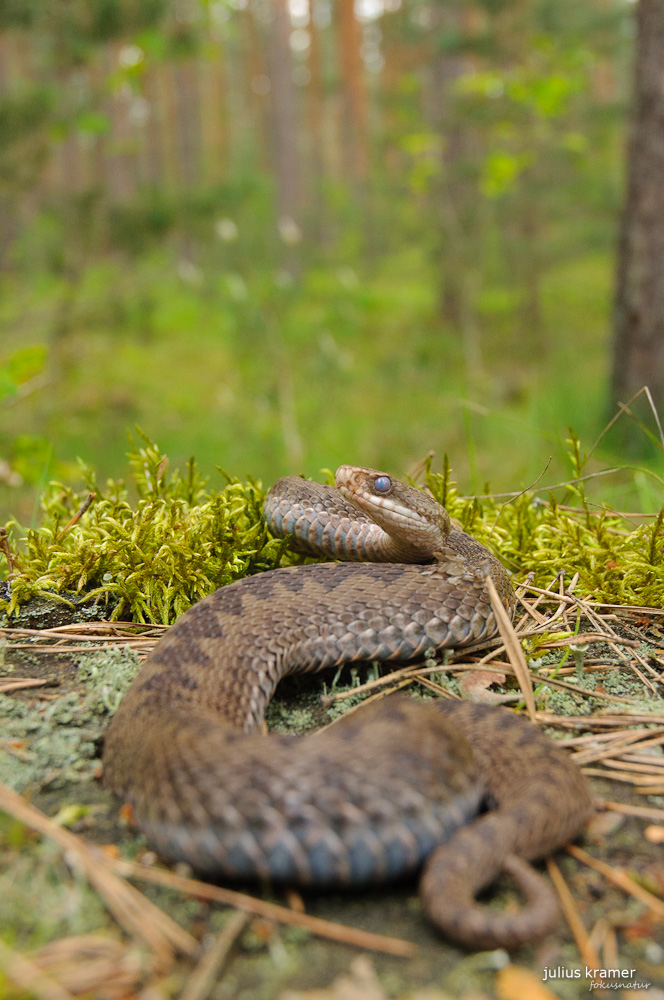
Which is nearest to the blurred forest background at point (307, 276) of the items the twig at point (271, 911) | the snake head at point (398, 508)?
the snake head at point (398, 508)

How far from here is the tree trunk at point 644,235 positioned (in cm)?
759

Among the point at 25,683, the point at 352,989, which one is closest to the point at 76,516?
the point at 25,683

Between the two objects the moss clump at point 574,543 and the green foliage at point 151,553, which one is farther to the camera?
the moss clump at point 574,543

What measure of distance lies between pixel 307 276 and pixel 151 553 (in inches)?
865

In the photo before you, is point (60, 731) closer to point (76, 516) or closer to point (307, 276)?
point (76, 516)

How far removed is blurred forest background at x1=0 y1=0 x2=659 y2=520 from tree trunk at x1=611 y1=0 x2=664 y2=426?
60cm

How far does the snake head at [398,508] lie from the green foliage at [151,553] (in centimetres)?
57

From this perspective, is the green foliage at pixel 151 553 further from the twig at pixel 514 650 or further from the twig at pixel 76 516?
the twig at pixel 514 650

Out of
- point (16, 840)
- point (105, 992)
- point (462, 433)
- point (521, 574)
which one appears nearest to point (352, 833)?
point (105, 992)

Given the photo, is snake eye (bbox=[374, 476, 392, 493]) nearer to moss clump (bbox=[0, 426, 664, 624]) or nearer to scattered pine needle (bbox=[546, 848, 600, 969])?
moss clump (bbox=[0, 426, 664, 624])

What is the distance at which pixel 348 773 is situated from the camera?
6.18 feet

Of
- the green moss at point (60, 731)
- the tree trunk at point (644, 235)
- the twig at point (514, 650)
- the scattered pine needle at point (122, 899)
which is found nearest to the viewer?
the scattered pine needle at point (122, 899)

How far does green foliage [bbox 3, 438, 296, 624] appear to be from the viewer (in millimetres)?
3346

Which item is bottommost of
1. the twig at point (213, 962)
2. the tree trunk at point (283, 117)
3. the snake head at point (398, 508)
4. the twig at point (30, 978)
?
the twig at point (213, 962)
